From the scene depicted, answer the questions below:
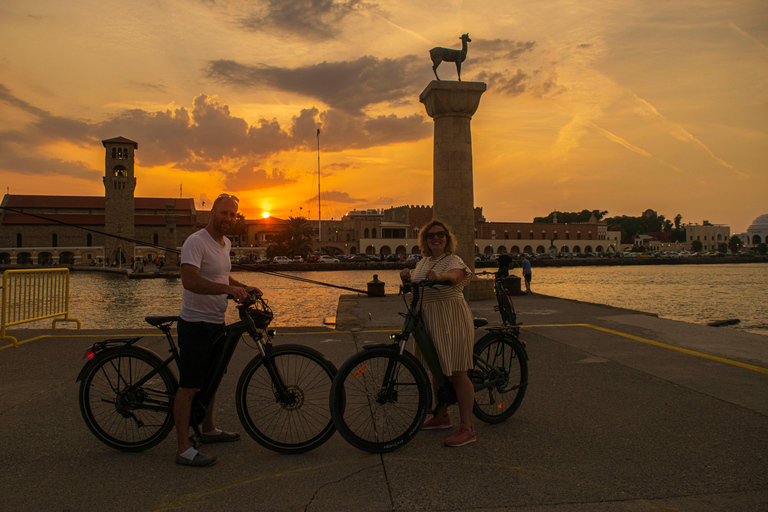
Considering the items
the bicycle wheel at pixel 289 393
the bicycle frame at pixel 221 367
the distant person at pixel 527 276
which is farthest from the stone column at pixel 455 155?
the bicycle frame at pixel 221 367

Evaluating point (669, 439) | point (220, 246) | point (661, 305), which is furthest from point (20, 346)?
point (661, 305)

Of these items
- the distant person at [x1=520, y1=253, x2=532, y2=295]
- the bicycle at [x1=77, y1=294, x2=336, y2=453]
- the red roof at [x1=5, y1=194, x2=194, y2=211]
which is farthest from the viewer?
the red roof at [x1=5, y1=194, x2=194, y2=211]

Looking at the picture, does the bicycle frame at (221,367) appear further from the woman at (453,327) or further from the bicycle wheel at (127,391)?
the woman at (453,327)

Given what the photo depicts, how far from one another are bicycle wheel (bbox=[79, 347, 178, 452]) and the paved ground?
0.14 metres

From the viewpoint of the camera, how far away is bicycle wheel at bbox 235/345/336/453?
12.9 ft

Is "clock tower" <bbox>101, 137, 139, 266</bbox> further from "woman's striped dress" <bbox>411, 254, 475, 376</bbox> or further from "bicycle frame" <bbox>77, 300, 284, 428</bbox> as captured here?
"woman's striped dress" <bbox>411, 254, 475, 376</bbox>

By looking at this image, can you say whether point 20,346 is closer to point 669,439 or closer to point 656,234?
point 669,439

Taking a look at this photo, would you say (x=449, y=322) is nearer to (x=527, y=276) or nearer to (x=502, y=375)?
(x=502, y=375)

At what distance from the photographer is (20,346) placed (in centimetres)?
820

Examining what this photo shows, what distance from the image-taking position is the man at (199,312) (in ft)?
12.3

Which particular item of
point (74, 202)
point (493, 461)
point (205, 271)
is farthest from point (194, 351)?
point (74, 202)

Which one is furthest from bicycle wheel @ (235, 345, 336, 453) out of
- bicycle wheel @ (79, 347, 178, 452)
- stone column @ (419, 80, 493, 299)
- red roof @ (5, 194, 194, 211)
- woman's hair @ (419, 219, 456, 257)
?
red roof @ (5, 194, 194, 211)

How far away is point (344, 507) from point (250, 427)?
1.15m

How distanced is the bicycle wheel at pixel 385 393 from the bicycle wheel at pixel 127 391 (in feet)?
4.31
